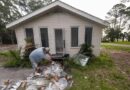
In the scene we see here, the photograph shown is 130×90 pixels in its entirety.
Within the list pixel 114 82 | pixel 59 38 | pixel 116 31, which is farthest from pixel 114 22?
pixel 114 82

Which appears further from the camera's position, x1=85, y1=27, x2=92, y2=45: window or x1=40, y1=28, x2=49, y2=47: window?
x1=40, y1=28, x2=49, y2=47: window

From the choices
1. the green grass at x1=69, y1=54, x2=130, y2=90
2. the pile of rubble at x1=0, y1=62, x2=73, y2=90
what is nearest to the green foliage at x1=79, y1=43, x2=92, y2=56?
the green grass at x1=69, y1=54, x2=130, y2=90

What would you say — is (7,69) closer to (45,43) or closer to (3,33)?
(45,43)

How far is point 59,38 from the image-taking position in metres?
10.3

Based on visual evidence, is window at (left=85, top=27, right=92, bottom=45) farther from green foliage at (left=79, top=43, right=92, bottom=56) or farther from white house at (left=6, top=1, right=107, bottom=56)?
green foliage at (left=79, top=43, right=92, bottom=56)

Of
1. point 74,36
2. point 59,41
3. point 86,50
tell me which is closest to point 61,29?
point 74,36

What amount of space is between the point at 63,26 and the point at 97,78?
14.0 ft

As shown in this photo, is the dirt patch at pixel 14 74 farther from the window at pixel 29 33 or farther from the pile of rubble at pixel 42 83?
the window at pixel 29 33

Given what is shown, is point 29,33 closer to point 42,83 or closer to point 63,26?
point 63,26

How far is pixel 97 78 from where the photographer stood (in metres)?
6.42

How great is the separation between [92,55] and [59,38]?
107 inches

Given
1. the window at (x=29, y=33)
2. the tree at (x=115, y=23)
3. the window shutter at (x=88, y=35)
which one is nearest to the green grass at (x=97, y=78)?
the window shutter at (x=88, y=35)

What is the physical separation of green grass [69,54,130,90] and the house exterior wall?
1.61m

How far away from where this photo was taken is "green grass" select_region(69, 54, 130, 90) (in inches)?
218
